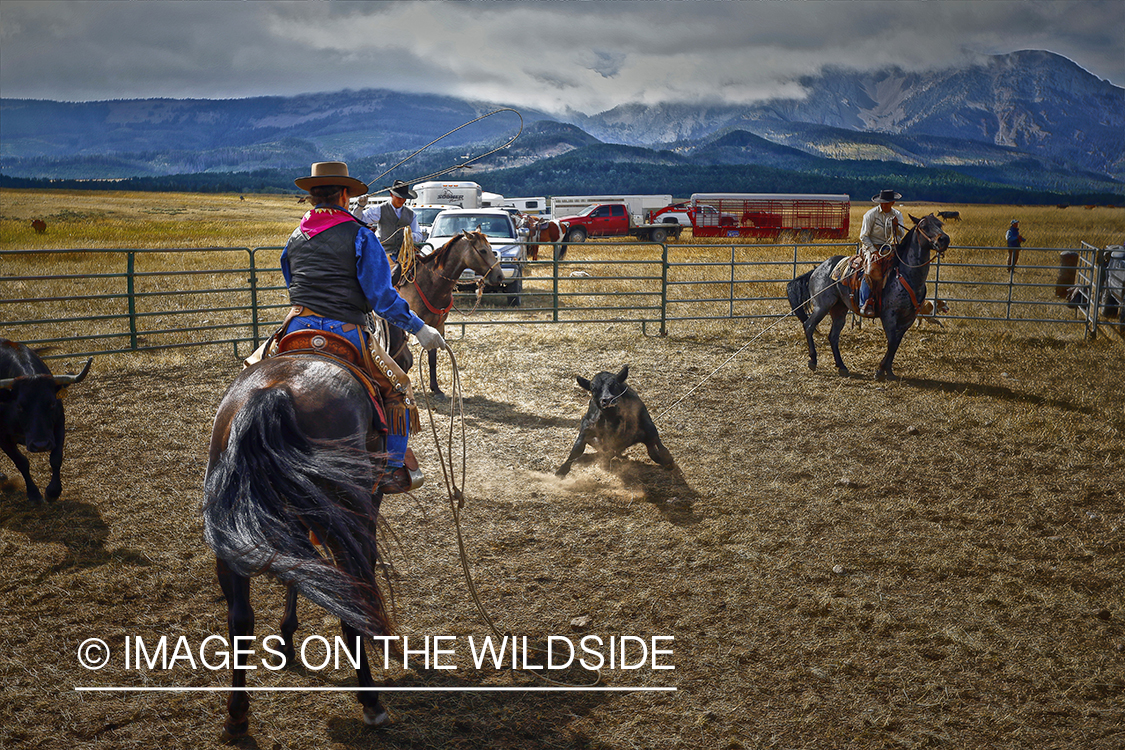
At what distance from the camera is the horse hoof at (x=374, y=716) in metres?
3.09

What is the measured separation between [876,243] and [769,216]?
30.4 m

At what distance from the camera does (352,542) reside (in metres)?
2.66

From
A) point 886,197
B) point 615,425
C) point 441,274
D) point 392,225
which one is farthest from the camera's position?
point 392,225

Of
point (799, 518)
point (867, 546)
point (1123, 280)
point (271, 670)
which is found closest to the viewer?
point (271, 670)

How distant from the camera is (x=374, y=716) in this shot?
3090 mm

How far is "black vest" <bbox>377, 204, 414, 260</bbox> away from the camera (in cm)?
1052

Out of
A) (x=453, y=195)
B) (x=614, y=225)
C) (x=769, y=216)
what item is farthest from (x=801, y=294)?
(x=769, y=216)

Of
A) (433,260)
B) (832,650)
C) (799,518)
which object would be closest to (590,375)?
(433,260)

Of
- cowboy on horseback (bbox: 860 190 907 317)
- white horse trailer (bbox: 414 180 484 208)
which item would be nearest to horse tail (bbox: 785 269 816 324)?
cowboy on horseback (bbox: 860 190 907 317)

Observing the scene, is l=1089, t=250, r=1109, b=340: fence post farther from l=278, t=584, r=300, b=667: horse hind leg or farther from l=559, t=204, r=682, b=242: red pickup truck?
l=559, t=204, r=682, b=242: red pickup truck

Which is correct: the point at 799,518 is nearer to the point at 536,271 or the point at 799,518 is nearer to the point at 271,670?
the point at 271,670

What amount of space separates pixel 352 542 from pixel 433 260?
6222mm

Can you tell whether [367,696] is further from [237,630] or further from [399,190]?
[399,190]

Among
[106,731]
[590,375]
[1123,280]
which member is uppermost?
[1123,280]
